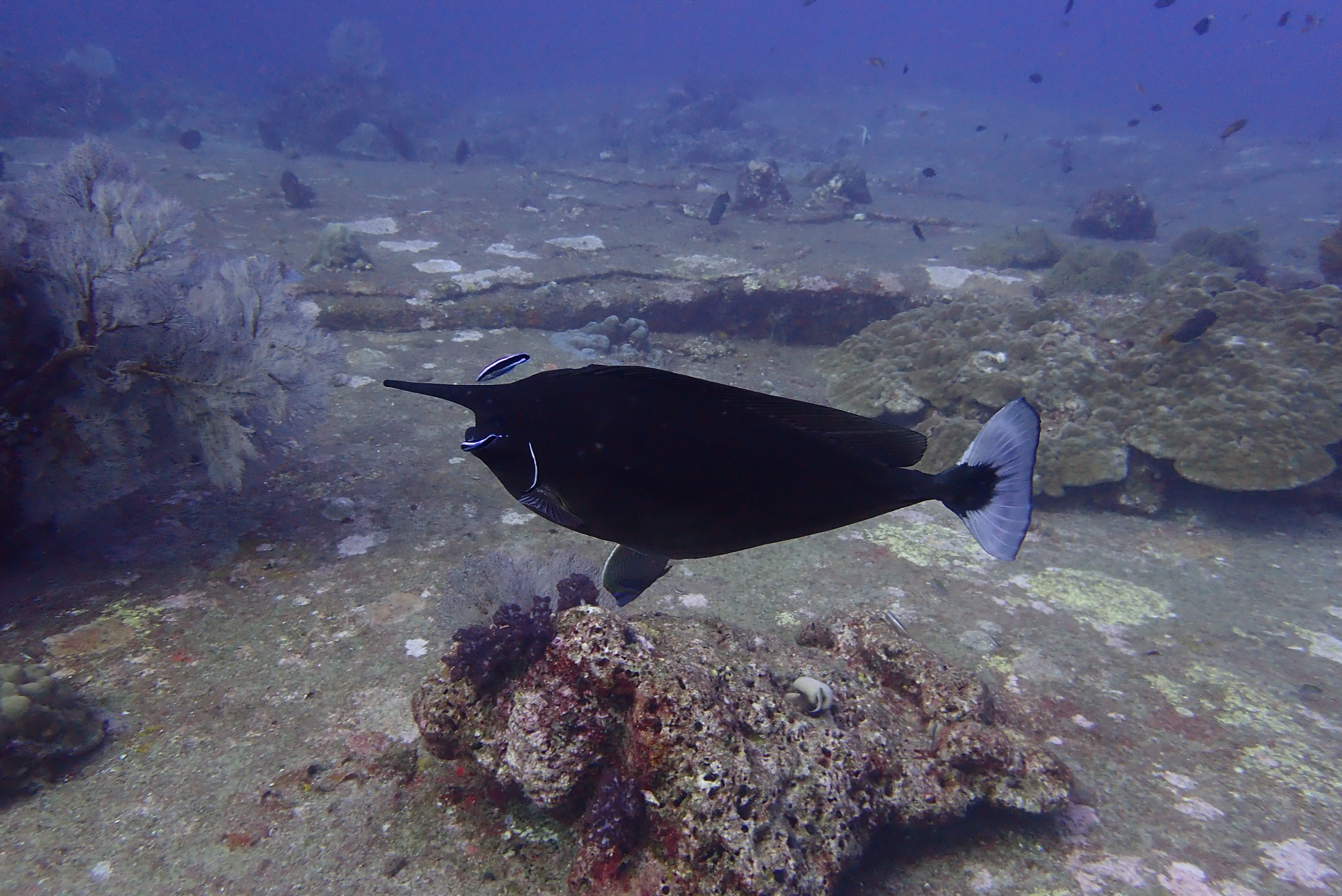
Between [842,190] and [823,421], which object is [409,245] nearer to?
[823,421]

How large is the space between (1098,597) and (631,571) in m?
4.89

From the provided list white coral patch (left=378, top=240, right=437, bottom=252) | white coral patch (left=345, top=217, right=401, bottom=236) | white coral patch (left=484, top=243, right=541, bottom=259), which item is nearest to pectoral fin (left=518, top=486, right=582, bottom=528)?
white coral patch (left=484, top=243, right=541, bottom=259)

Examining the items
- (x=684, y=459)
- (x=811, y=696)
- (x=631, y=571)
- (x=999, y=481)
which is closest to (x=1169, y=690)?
(x=811, y=696)

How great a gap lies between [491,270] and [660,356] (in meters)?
3.15

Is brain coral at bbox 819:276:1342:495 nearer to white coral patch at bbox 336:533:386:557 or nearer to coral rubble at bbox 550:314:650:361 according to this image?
coral rubble at bbox 550:314:650:361

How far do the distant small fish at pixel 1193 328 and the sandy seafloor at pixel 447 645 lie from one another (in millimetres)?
1929

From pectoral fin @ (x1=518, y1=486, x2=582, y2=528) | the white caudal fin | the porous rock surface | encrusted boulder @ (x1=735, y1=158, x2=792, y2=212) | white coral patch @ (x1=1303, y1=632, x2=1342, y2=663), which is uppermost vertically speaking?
encrusted boulder @ (x1=735, y1=158, x2=792, y2=212)

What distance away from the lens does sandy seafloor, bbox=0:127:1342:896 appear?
2424 millimetres

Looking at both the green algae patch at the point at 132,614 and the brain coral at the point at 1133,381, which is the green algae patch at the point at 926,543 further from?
the green algae patch at the point at 132,614

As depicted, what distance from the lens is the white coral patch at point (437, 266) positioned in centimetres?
936

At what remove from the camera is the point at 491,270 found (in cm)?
943

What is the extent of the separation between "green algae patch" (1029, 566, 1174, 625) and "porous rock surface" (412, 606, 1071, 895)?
82.4 inches

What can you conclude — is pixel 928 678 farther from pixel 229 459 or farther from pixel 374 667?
pixel 229 459

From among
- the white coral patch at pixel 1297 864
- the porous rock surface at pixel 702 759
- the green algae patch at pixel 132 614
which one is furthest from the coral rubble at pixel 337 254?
the white coral patch at pixel 1297 864
